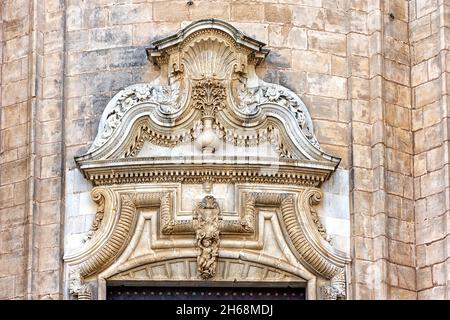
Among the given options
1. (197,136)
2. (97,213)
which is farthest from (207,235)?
(97,213)

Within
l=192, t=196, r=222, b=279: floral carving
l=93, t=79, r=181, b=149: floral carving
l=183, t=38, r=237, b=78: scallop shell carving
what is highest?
l=183, t=38, r=237, b=78: scallop shell carving

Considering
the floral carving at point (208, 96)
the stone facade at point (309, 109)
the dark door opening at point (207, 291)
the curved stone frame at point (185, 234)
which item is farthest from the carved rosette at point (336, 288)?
the floral carving at point (208, 96)

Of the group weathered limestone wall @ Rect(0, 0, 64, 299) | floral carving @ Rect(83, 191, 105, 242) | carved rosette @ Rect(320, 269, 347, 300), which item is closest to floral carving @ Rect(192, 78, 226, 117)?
floral carving @ Rect(83, 191, 105, 242)

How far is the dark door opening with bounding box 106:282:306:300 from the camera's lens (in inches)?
1776

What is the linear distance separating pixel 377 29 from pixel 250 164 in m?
3.18

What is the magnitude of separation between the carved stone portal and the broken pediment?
15mm

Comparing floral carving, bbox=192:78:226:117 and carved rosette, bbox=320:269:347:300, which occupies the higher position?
floral carving, bbox=192:78:226:117

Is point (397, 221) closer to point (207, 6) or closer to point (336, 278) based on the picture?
point (336, 278)

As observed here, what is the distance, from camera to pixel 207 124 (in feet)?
150

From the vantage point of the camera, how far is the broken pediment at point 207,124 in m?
45.4

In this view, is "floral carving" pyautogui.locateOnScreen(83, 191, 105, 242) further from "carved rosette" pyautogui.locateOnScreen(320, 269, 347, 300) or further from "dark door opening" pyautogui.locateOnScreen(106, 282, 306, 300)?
"carved rosette" pyautogui.locateOnScreen(320, 269, 347, 300)

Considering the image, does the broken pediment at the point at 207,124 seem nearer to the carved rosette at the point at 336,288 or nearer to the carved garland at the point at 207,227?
the carved garland at the point at 207,227

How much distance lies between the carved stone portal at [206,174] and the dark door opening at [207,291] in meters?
0.20

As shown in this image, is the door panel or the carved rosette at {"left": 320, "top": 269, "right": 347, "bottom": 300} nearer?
the carved rosette at {"left": 320, "top": 269, "right": 347, "bottom": 300}
